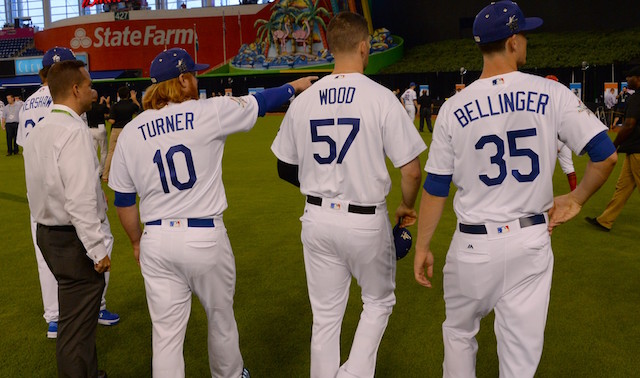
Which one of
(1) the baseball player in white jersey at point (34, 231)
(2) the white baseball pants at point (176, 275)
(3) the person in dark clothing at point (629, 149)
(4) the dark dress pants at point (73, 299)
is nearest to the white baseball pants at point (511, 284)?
(2) the white baseball pants at point (176, 275)

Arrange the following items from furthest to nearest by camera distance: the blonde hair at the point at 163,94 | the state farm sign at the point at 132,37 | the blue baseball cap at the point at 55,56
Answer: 1. the state farm sign at the point at 132,37
2. the blue baseball cap at the point at 55,56
3. the blonde hair at the point at 163,94

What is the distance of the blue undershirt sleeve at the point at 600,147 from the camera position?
3014 millimetres

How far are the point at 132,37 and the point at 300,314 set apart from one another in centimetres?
5327

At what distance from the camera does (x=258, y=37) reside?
50125 millimetres

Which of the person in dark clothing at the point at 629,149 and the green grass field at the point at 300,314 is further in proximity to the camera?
the person in dark clothing at the point at 629,149

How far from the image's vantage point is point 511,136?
303cm

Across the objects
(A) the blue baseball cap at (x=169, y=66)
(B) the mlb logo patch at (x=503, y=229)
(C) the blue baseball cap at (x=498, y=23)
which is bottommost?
(B) the mlb logo patch at (x=503, y=229)

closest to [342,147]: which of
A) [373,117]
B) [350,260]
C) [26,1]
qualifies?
[373,117]

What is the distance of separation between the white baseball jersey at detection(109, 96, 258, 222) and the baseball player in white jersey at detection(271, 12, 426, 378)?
532 millimetres

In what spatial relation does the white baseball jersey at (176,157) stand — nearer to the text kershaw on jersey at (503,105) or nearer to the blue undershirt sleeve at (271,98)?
the blue undershirt sleeve at (271,98)

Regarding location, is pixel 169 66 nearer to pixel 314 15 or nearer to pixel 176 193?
pixel 176 193

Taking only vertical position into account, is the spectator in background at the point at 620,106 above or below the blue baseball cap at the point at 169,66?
below

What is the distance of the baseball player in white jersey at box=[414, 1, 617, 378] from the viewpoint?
3.02m

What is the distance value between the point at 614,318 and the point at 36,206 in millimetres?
4912
